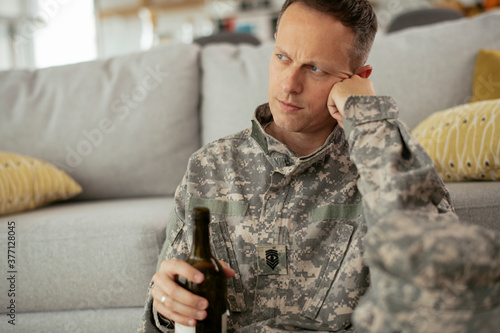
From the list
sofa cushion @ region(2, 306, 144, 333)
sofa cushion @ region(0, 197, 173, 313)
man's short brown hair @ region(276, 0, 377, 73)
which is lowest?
sofa cushion @ region(2, 306, 144, 333)

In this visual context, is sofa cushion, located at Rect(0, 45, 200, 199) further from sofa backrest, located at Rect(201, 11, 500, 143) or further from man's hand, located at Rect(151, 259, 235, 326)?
man's hand, located at Rect(151, 259, 235, 326)

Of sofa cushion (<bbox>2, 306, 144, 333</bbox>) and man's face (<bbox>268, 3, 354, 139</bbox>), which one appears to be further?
sofa cushion (<bbox>2, 306, 144, 333</bbox>)

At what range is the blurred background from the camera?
4.77m

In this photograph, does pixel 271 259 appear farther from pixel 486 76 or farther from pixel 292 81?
pixel 486 76

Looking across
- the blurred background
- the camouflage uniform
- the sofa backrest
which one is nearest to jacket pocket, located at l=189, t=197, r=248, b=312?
the camouflage uniform

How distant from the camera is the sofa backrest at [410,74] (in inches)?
65.4

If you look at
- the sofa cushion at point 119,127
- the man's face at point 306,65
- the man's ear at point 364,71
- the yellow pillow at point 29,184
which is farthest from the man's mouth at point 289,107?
the yellow pillow at point 29,184

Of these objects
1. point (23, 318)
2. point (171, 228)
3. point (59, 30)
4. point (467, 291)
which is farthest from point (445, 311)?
point (59, 30)

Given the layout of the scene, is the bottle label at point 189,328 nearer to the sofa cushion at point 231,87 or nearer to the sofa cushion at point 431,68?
the sofa cushion at point 231,87

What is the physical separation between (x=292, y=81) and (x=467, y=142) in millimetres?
634

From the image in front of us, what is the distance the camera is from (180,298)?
77cm

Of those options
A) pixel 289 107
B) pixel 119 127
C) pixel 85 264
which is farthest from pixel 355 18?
pixel 119 127

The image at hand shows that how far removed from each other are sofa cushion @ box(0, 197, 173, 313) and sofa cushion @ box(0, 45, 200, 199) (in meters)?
0.49

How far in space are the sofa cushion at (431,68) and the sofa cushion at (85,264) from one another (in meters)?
0.99
